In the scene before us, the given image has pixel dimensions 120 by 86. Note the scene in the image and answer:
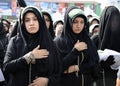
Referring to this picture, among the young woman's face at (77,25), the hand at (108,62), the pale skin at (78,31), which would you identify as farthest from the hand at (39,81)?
the hand at (108,62)

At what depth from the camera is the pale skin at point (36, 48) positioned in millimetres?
3203

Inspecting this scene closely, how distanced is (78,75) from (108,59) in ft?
1.81

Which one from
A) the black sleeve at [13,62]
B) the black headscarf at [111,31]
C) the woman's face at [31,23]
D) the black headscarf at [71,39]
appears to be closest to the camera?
the black sleeve at [13,62]

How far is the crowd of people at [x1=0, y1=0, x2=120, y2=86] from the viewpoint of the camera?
127 inches

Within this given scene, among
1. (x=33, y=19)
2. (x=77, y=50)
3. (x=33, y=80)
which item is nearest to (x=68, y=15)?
(x=77, y=50)

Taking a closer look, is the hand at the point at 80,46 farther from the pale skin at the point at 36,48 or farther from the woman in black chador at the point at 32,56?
the pale skin at the point at 36,48

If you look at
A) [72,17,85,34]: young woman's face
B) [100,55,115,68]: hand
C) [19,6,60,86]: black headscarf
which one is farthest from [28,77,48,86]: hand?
[100,55,115,68]: hand

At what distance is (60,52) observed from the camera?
3.70 metres

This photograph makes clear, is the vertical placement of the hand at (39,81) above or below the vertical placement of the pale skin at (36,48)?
below

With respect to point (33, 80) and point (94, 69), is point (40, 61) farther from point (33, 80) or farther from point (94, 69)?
point (94, 69)

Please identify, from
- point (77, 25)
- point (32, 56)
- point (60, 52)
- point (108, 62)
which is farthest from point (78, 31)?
point (32, 56)

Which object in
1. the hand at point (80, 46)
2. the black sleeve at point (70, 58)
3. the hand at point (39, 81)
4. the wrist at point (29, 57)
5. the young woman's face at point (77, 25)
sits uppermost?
the young woman's face at point (77, 25)

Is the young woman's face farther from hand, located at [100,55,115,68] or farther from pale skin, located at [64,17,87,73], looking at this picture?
hand, located at [100,55,115,68]

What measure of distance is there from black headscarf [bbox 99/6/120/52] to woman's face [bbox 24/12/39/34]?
1277mm
